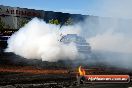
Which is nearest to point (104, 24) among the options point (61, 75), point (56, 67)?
point (56, 67)

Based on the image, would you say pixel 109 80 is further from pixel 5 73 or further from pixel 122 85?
pixel 5 73

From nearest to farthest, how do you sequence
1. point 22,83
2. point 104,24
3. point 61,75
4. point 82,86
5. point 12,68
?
point 82,86 → point 22,83 → point 61,75 → point 12,68 → point 104,24

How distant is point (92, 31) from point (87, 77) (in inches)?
1355

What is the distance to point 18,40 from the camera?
2648 cm

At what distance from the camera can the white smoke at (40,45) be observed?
23.1m

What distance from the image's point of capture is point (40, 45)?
24219 millimetres

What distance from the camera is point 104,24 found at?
46125 mm

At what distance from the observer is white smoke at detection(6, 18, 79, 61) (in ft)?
75.7

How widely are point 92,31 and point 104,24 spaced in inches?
87.7

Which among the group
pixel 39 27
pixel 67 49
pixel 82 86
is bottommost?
pixel 82 86

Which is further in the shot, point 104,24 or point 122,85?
point 104,24

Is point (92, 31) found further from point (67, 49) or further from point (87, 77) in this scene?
point (87, 77)

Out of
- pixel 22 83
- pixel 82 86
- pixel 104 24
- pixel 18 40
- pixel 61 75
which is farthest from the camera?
pixel 104 24

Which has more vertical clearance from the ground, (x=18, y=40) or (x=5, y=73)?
(x=18, y=40)
